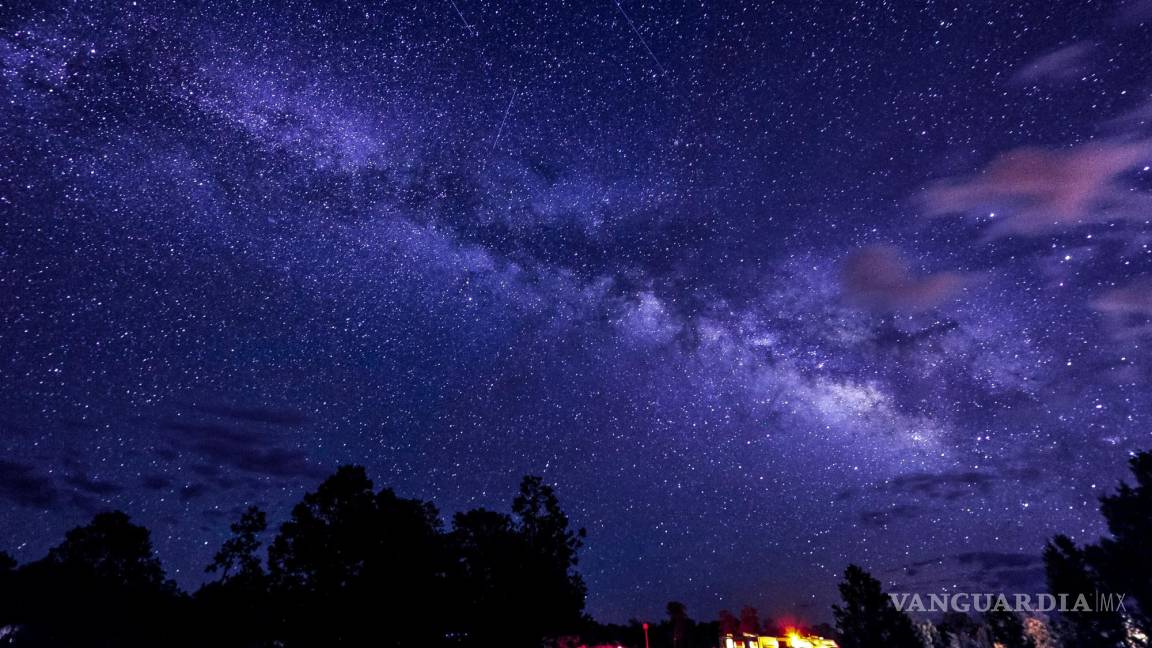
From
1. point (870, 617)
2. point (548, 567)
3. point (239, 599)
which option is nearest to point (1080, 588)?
point (870, 617)

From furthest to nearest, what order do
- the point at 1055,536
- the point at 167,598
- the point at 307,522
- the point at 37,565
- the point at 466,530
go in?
1. the point at 1055,536
2. the point at 466,530
3. the point at 167,598
4. the point at 307,522
5. the point at 37,565

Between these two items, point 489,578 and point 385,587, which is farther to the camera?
point 489,578

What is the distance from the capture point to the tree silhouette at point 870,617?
181ft

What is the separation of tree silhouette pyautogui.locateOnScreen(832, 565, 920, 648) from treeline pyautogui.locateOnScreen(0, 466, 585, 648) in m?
35.8

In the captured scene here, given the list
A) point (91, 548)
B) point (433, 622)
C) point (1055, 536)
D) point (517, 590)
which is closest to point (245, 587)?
point (433, 622)

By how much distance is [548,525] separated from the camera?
134 ft

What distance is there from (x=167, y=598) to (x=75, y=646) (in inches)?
373

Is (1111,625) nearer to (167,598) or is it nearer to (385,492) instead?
(385,492)

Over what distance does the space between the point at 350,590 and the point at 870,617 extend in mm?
53473

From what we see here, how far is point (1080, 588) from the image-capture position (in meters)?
45.5

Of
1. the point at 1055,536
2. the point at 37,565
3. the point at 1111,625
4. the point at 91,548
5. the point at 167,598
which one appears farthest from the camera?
the point at 91,548

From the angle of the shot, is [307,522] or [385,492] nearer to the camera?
[307,522]

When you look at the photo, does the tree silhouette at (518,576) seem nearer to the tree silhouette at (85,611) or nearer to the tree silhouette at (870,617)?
the tree silhouette at (85,611)

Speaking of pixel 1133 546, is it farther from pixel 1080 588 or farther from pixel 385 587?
pixel 385 587
